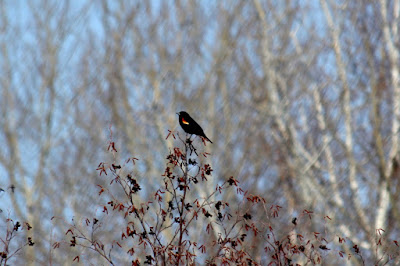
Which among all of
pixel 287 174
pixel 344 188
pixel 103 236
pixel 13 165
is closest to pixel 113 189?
pixel 103 236

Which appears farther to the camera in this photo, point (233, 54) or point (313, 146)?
point (233, 54)

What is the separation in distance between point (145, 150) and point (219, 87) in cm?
138

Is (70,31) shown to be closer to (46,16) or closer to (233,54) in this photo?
(46,16)

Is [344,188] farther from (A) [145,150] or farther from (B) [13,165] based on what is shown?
(B) [13,165]

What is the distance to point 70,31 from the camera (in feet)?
38.5

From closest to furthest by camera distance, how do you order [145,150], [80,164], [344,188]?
1. [344,188]
2. [145,150]
3. [80,164]

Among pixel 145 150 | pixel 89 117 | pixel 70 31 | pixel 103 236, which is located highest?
pixel 70 31

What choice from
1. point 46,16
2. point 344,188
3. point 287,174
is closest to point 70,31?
point 46,16

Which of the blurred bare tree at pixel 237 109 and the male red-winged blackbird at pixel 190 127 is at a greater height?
the blurred bare tree at pixel 237 109

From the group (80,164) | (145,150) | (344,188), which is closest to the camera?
(344,188)

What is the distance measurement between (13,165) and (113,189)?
161cm

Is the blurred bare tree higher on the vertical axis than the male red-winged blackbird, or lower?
higher

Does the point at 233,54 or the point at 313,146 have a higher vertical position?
the point at 233,54

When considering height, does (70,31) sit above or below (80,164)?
above
